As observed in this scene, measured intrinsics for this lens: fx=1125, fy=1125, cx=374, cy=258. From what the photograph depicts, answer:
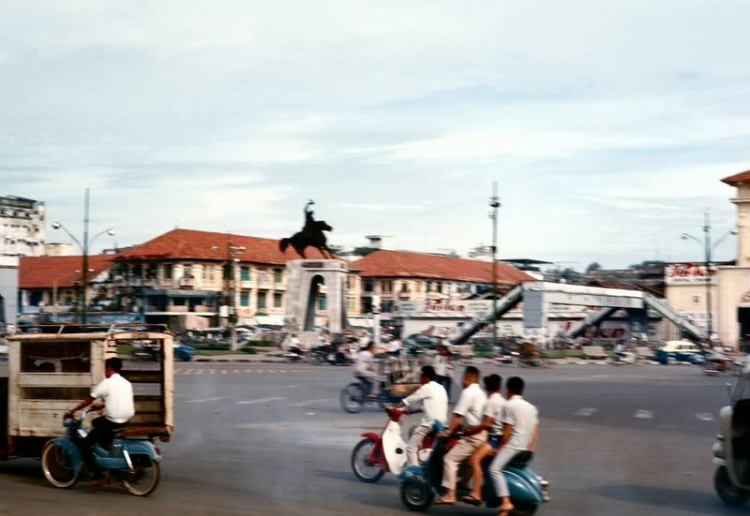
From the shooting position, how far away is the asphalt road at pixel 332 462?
40.4ft

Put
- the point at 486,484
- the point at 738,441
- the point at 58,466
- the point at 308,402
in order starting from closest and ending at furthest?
the point at 486,484 < the point at 738,441 < the point at 58,466 < the point at 308,402

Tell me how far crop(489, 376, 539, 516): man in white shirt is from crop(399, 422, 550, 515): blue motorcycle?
0.08m

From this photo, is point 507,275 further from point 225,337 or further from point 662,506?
point 662,506

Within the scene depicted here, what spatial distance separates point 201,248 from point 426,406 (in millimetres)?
101329

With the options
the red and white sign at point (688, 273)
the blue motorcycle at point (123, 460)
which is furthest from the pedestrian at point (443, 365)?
the red and white sign at point (688, 273)

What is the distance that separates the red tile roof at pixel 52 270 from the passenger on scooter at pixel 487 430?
340ft

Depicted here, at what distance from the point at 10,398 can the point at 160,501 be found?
2.80 meters

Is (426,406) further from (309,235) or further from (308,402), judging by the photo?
(309,235)

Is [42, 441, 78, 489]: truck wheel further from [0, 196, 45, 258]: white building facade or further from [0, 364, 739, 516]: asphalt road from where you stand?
[0, 196, 45, 258]: white building facade

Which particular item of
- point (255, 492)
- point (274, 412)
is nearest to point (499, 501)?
point (255, 492)

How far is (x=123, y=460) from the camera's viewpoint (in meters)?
12.8

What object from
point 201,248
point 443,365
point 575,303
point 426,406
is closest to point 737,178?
point 575,303

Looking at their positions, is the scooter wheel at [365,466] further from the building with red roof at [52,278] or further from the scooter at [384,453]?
the building with red roof at [52,278]

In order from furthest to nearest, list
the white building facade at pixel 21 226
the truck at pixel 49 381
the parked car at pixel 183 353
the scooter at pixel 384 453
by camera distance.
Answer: the white building facade at pixel 21 226 → the parked car at pixel 183 353 → the truck at pixel 49 381 → the scooter at pixel 384 453
